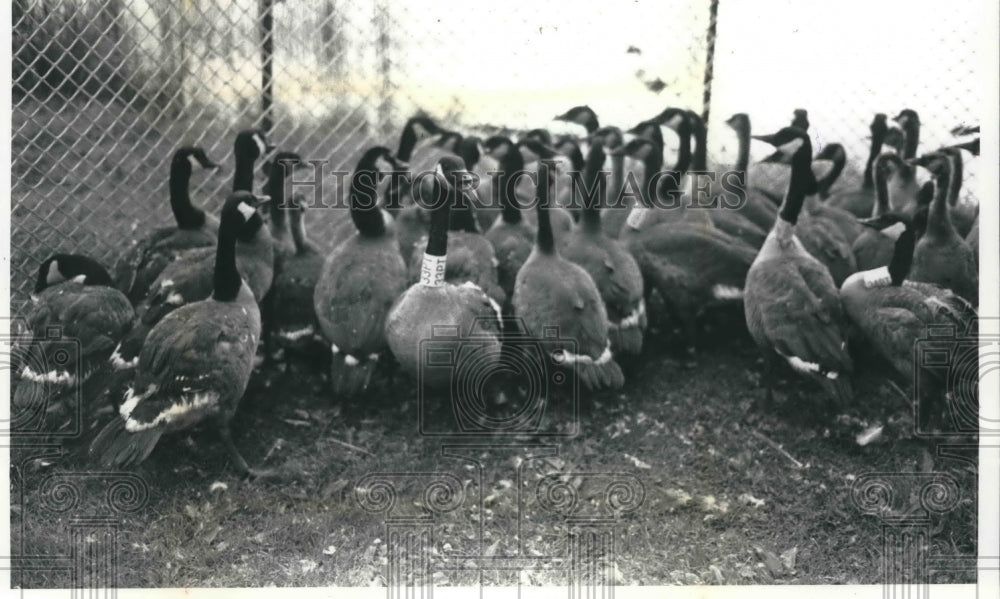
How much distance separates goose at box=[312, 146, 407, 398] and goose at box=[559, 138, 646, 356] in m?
0.80

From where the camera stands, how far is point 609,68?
4.11 meters

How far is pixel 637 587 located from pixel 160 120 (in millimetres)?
2986

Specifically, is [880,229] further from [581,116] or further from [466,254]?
[466,254]

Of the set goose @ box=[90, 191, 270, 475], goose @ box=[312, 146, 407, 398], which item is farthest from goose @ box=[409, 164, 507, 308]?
goose @ box=[90, 191, 270, 475]

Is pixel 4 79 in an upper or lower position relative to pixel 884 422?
upper

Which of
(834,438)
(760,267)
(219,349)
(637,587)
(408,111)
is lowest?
(637,587)

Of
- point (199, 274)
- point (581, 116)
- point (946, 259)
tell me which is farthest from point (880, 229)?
point (199, 274)

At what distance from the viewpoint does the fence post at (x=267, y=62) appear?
13.3ft

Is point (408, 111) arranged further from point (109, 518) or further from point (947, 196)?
point (947, 196)

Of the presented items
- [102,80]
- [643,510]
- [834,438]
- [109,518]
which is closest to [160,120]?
[102,80]

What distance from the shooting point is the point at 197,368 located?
12.9 ft

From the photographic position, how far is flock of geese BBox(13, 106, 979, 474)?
13.4ft

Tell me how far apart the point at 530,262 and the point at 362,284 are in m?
0.77

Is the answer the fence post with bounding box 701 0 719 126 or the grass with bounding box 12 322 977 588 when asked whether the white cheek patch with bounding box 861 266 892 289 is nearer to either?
the grass with bounding box 12 322 977 588
